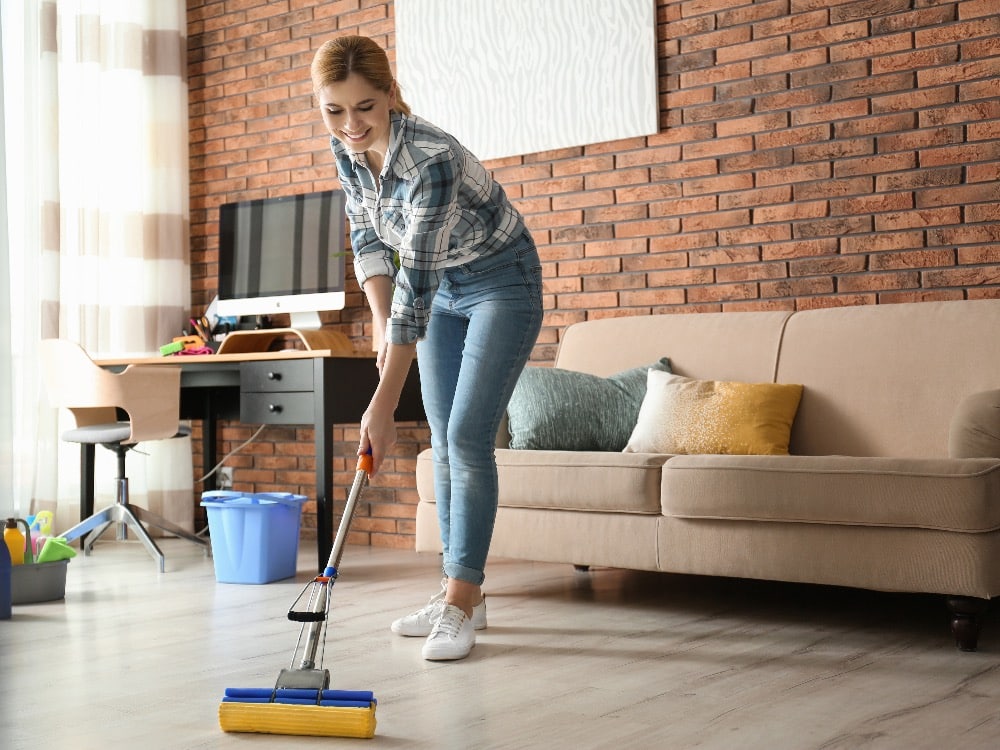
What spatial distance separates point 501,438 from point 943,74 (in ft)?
5.42

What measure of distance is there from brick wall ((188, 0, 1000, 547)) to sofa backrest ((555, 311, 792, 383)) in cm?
21

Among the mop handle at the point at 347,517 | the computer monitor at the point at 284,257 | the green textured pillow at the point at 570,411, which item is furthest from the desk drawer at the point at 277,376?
the mop handle at the point at 347,517

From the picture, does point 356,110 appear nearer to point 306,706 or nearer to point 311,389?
point 306,706

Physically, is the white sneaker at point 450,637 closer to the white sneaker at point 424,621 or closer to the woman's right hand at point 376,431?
the white sneaker at point 424,621

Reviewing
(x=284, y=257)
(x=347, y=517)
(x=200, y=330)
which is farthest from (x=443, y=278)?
(x=200, y=330)

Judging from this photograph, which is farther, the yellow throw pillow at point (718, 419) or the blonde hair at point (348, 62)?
the yellow throw pillow at point (718, 419)

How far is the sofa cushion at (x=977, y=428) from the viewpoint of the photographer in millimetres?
2609

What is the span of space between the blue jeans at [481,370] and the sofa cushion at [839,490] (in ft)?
1.94

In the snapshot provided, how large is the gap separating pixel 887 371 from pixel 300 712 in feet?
6.55

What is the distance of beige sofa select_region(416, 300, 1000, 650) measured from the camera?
2.52 m

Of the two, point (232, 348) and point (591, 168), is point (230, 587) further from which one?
point (591, 168)

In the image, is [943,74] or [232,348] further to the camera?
[232,348]

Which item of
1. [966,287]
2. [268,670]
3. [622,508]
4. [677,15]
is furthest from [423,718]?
[677,15]

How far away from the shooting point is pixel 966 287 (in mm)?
3369
